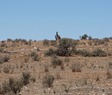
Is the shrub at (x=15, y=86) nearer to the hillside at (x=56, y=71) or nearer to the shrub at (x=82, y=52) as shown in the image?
the hillside at (x=56, y=71)

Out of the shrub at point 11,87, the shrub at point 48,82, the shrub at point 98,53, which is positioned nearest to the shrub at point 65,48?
the shrub at point 98,53

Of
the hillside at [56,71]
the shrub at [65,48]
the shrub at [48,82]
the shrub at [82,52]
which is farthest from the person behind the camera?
the shrub at [65,48]

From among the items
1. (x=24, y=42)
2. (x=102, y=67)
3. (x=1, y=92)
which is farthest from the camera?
(x=24, y=42)

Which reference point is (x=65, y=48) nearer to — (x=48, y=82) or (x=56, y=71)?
(x=56, y=71)

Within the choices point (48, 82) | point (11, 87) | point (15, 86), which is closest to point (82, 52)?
point (48, 82)

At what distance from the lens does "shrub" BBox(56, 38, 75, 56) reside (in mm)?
45281

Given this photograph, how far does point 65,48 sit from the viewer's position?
Result: 1795 inches

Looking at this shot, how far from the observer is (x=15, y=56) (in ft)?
141

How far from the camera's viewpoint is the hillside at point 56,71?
22234 mm

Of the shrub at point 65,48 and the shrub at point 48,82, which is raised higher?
the shrub at point 65,48

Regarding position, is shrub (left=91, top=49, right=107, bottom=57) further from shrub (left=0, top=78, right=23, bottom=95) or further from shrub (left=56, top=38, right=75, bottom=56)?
shrub (left=0, top=78, right=23, bottom=95)

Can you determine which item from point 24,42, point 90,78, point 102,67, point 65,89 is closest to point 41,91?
point 65,89

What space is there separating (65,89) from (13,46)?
3172 cm

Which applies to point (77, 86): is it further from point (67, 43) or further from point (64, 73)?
point (67, 43)
